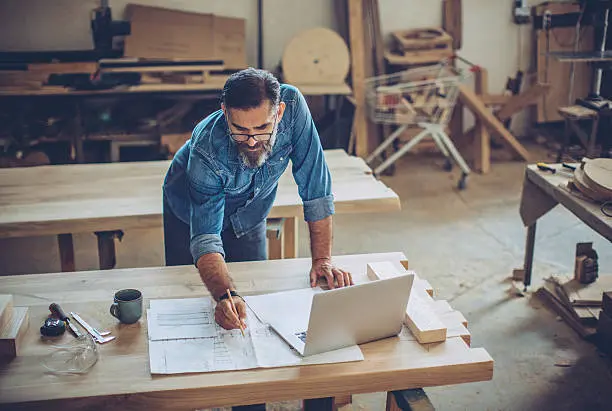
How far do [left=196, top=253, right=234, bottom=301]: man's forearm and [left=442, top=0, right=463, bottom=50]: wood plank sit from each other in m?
4.75

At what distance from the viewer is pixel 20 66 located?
5336mm

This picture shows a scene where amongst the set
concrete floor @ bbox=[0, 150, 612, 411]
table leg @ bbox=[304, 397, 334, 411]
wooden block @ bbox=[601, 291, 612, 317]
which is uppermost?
table leg @ bbox=[304, 397, 334, 411]

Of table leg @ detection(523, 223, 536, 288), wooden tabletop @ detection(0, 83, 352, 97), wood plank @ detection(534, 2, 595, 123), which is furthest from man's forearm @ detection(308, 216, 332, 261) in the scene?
wood plank @ detection(534, 2, 595, 123)

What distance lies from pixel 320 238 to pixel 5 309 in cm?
94

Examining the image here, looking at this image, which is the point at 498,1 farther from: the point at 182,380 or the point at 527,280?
the point at 182,380

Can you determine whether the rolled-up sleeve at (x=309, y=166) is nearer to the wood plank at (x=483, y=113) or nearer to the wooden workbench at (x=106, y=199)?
the wooden workbench at (x=106, y=199)

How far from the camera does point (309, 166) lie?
2.24 meters

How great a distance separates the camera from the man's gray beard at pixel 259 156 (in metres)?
→ 2.04

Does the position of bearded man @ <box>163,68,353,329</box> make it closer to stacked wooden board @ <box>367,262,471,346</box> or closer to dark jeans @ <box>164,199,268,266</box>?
dark jeans @ <box>164,199,268,266</box>

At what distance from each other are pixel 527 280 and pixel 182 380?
2544mm

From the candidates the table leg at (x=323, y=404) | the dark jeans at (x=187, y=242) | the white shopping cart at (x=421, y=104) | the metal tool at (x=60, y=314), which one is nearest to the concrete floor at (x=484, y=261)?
the white shopping cart at (x=421, y=104)

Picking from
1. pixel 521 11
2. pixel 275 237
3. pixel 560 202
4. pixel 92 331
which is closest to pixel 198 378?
pixel 92 331

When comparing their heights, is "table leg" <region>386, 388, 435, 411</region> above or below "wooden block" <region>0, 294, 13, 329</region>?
below

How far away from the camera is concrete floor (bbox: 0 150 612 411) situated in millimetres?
2906
